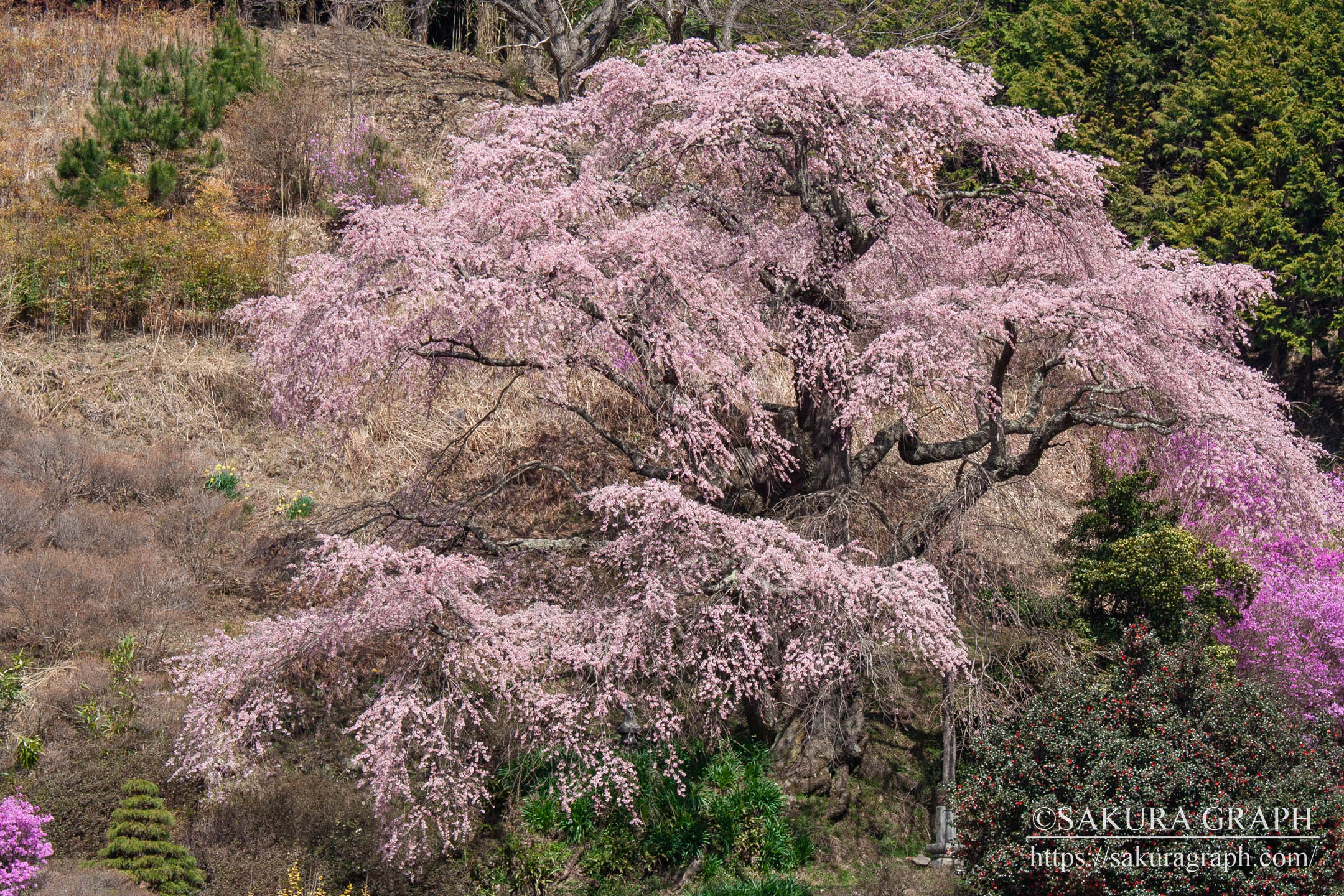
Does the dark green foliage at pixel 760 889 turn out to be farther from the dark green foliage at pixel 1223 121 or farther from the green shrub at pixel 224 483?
the dark green foliage at pixel 1223 121

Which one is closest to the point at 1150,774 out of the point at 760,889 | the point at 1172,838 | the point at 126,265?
the point at 1172,838

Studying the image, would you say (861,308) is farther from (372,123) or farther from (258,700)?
(372,123)

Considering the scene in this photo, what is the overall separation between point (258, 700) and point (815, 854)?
12.9ft

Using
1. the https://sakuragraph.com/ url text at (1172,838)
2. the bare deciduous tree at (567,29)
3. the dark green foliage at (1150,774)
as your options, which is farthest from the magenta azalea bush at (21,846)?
the bare deciduous tree at (567,29)

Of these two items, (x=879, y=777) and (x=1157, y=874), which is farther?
(x=879, y=777)

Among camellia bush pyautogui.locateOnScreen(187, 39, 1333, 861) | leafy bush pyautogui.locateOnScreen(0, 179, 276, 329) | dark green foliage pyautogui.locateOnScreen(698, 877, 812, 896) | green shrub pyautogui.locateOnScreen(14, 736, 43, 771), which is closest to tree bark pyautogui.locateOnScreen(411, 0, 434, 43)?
leafy bush pyautogui.locateOnScreen(0, 179, 276, 329)

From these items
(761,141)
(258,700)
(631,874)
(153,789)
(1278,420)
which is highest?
(761,141)

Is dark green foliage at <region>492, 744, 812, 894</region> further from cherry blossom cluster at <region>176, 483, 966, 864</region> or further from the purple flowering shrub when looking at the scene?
the purple flowering shrub

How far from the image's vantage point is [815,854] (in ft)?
28.1

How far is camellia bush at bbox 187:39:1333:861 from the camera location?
793cm

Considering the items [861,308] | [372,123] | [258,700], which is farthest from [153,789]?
[372,123]

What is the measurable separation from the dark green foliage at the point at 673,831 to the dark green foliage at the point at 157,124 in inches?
346

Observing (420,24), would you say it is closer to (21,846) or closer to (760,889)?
(21,846)

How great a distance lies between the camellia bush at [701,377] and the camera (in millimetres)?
7930
